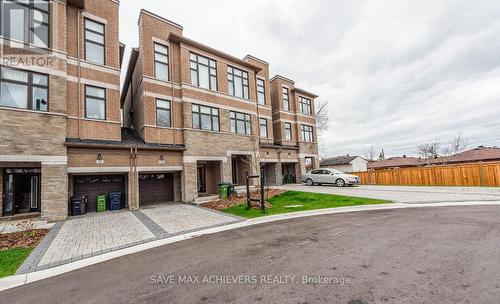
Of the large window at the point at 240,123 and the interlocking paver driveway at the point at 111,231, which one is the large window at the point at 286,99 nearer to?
the large window at the point at 240,123

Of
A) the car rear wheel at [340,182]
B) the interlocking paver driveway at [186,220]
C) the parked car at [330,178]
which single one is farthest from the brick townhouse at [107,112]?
the car rear wheel at [340,182]

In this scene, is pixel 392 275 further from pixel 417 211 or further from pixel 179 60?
pixel 179 60

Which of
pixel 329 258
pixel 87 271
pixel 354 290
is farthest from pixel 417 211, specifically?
pixel 87 271

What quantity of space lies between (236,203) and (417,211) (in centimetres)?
869

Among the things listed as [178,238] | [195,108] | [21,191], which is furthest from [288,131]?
[21,191]

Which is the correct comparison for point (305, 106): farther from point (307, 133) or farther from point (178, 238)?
point (178, 238)

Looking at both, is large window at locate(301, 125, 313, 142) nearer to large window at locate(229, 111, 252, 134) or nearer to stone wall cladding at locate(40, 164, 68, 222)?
large window at locate(229, 111, 252, 134)

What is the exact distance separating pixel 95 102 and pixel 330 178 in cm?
1900

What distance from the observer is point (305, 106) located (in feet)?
92.2

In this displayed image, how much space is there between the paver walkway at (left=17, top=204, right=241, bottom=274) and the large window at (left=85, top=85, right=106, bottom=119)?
19.2ft

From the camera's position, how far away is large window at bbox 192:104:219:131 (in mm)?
16797

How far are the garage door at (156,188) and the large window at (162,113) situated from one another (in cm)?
359

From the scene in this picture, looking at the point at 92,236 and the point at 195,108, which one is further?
the point at 195,108

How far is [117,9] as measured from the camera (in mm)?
14375
